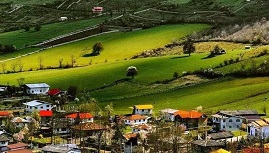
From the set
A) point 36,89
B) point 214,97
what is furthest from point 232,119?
point 36,89

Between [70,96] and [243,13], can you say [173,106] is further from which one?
[243,13]

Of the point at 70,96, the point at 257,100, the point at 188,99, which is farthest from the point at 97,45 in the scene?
the point at 257,100

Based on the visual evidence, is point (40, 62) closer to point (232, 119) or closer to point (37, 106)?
point (37, 106)

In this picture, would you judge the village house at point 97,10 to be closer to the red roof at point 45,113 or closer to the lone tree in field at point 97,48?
the lone tree in field at point 97,48

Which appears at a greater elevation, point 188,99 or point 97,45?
point 97,45

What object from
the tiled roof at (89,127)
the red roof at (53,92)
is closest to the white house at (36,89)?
the red roof at (53,92)
